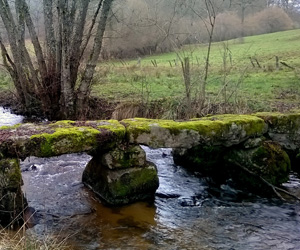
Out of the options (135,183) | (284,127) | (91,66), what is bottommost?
(135,183)

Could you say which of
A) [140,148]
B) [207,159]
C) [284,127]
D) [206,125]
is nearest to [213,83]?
[284,127]

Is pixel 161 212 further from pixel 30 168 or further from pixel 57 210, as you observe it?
pixel 30 168

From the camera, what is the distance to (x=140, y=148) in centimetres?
570

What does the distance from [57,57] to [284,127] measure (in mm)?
7278

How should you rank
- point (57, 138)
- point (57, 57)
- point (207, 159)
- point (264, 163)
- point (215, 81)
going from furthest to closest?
point (215, 81) < point (57, 57) < point (207, 159) < point (264, 163) < point (57, 138)

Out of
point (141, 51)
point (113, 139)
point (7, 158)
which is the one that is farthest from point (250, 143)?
point (141, 51)

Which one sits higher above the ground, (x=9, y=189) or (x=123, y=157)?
(x=123, y=157)

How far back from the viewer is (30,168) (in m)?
6.92

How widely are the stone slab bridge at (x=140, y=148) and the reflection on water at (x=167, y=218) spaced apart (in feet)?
1.14

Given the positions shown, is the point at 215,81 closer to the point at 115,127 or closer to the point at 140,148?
the point at 140,148

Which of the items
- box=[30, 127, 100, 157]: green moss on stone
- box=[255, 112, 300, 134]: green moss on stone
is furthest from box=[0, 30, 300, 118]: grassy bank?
box=[30, 127, 100, 157]: green moss on stone

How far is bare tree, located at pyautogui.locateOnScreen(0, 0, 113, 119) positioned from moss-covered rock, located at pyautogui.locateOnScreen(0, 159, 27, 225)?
5725 millimetres

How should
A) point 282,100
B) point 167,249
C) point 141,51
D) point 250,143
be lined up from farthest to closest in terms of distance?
point 141,51
point 282,100
point 250,143
point 167,249

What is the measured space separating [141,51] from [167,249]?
15.2 m
